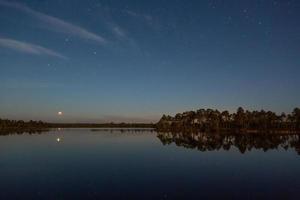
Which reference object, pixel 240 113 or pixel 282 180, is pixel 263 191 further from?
pixel 240 113

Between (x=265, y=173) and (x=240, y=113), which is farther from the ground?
(x=240, y=113)

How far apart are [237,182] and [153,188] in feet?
25.8

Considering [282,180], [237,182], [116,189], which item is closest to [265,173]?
[282,180]

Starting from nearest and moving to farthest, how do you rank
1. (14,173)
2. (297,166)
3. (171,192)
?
(171,192), (14,173), (297,166)

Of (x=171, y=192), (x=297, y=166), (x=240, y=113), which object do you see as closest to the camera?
(x=171, y=192)

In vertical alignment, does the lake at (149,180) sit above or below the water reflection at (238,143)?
below

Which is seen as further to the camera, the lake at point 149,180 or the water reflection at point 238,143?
the water reflection at point 238,143

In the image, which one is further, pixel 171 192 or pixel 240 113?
pixel 240 113

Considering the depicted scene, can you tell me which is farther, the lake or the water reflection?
the water reflection

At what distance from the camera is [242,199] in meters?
24.7

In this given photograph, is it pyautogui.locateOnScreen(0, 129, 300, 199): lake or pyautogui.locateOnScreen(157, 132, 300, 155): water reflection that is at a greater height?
pyautogui.locateOnScreen(157, 132, 300, 155): water reflection

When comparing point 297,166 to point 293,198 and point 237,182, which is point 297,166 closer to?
point 237,182

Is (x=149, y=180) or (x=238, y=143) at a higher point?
(x=238, y=143)

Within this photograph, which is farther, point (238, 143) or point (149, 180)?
point (238, 143)
